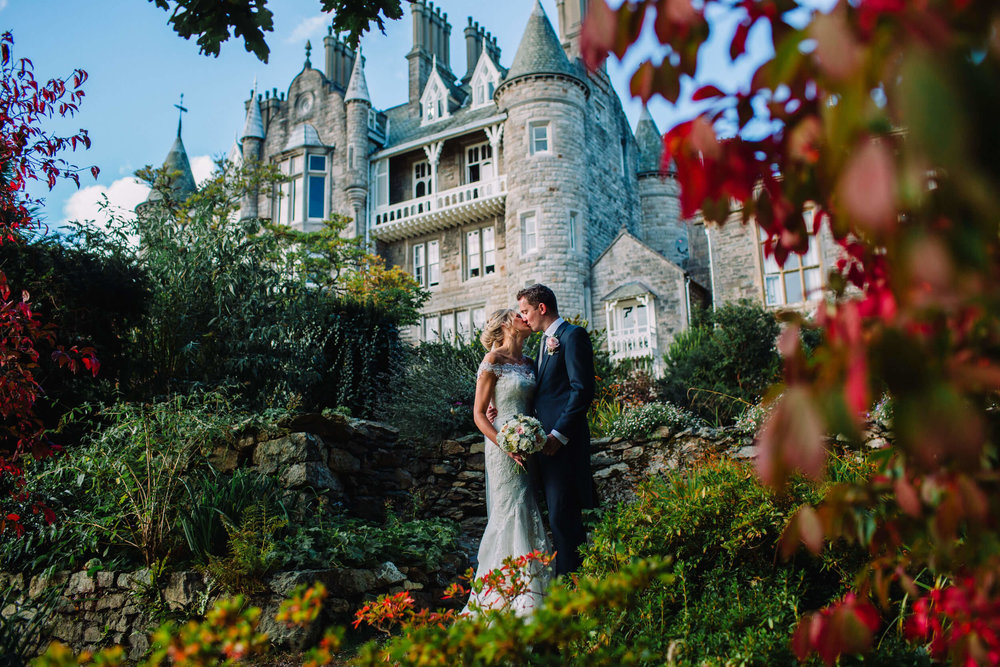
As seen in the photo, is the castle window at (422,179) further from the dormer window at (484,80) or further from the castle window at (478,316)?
the castle window at (478,316)

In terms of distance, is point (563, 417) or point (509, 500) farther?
point (509, 500)

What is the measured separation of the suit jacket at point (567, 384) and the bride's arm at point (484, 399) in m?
0.34

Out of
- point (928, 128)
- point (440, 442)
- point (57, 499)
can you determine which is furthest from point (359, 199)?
point (928, 128)

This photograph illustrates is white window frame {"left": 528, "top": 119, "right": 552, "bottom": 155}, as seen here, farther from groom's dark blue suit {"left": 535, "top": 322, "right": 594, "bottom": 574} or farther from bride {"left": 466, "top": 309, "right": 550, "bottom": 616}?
groom's dark blue suit {"left": 535, "top": 322, "right": 594, "bottom": 574}

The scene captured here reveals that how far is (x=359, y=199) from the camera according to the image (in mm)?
25938

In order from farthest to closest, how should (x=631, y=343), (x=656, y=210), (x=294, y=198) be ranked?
(x=656, y=210) → (x=294, y=198) → (x=631, y=343)

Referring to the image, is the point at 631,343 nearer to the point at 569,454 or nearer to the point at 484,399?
the point at 484,399

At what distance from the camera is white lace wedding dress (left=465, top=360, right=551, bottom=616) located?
492 centimetres

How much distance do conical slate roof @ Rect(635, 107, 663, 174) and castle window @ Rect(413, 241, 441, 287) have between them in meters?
8.49

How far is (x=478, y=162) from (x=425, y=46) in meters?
6.74

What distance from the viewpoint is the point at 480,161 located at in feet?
83.5

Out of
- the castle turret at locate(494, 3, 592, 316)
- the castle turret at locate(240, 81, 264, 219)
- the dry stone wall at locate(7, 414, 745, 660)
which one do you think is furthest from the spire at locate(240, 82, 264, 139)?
the dry stone wall at locate(7, 414, 745, 660)

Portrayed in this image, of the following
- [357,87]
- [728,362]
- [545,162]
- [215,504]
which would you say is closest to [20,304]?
[215,504]

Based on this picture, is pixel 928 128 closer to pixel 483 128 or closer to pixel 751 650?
pixel 751 650
